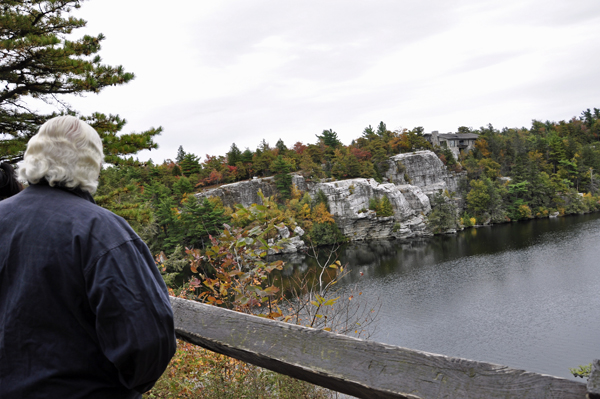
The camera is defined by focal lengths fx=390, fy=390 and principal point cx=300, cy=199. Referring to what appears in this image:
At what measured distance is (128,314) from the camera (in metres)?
0.93

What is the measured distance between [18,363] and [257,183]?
42532 millimetres

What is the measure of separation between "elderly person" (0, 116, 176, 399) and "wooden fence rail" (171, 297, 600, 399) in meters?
0.48

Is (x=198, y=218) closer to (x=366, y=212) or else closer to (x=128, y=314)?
(x=366, y=212)

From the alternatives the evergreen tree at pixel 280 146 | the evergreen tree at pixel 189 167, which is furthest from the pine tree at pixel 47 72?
the evergreen tree at pixel 280 146

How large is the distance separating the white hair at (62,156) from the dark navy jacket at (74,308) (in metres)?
0.09

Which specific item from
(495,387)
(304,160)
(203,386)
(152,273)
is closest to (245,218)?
(203,386)

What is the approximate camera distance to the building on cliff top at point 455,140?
5791 cm

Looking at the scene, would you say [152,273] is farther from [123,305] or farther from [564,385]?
[564,385]

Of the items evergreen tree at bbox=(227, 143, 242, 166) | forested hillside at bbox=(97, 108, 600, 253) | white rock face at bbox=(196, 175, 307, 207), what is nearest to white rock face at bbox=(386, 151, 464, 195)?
forested hillside at bbox=(97, 108, 600, 253)

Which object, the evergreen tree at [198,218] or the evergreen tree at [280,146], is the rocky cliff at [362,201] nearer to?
the evergreen tree at [280,146]

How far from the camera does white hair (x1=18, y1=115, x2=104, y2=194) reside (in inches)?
40.5

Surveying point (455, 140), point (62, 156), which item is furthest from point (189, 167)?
point (62, 156)

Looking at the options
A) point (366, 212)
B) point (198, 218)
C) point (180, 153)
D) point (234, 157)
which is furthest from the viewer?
point (180, 153)

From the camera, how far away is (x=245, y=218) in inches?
104
